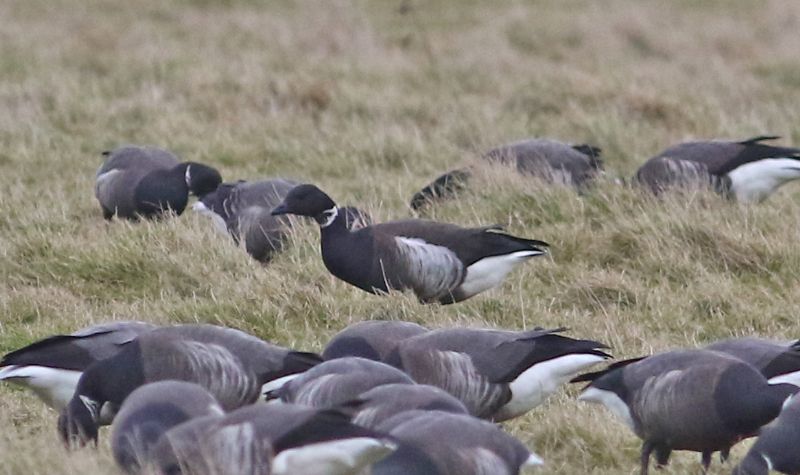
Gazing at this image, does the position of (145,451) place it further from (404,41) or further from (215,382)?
(404,41)

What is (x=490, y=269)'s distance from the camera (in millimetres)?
7840

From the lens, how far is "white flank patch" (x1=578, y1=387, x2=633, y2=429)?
18.1 ft

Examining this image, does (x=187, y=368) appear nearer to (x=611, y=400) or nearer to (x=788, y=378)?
(x=611, y=400)

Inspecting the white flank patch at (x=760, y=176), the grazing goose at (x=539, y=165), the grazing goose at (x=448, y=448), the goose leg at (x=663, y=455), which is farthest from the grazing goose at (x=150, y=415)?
the white flank patch at (x=760, y=176)

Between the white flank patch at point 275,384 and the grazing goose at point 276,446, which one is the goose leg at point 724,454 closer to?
the white flank patch at point 275,384

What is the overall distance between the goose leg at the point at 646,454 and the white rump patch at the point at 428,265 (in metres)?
2.47

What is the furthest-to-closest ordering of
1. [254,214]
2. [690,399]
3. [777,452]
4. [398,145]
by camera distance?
[398,145] → [254,214] → [690,399] → [777,452]

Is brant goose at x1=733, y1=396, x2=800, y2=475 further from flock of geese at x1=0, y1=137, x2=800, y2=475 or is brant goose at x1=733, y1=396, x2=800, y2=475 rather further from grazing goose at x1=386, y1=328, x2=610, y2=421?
grazing goose at x1=386, y1=328, x2=610, y2=421

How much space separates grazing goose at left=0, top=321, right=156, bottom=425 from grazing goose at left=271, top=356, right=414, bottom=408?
0.88 m

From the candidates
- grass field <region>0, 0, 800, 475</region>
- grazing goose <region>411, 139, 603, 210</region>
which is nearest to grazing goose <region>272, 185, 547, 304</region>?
grass field <region>0, 0, 800, 475</region>

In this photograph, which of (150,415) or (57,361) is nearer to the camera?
(150,415)

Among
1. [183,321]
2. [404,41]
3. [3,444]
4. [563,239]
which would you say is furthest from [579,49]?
[3,444]

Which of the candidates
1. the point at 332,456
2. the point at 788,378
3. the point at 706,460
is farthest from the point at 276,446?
the point at 788,378

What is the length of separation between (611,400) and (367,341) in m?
0.99
